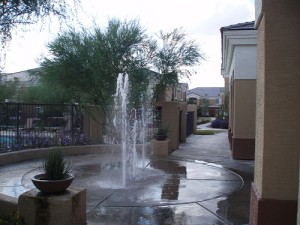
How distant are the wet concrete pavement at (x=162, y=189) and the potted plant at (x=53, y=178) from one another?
0.89 m

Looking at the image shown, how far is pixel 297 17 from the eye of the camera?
4.67m

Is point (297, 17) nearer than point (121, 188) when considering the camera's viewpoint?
Yes

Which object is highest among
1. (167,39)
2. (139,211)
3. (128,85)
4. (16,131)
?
(167,39)

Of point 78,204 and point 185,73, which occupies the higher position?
point 185,73

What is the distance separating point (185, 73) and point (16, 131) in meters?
8.04

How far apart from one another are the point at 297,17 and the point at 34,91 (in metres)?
25.8

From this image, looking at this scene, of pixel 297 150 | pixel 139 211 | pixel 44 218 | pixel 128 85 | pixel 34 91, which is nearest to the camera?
pixel 297 150

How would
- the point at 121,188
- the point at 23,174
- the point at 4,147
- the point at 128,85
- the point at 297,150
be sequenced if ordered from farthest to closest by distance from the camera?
the point at 128,85 → the point at 4,147 → the point at 23,174 → the point at 121,188 → the point at 297,150

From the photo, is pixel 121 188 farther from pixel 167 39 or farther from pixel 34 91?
pixel 34 91

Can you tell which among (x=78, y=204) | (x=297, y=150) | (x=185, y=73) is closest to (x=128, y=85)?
(x=185, y=73)

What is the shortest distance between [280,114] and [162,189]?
13.1 feet

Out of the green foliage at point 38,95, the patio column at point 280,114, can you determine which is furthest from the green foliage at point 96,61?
the patio column at point 280,114

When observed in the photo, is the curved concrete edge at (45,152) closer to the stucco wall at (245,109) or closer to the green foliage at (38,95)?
the stucco wall at (245,109)

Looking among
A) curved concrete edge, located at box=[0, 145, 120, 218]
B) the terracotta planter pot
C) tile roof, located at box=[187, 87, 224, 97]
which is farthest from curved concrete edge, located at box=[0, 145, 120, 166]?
→ tile roof, located at box=[187, 87, 224, 97]
